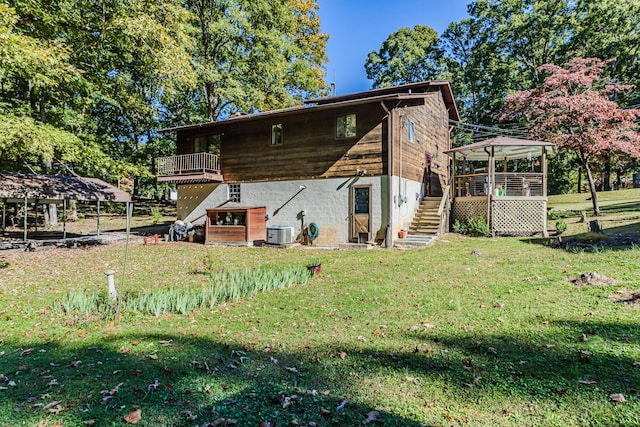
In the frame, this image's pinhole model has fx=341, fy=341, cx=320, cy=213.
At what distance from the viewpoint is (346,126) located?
14070 mm

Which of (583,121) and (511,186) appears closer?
(511,186)

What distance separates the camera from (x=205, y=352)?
409 cm

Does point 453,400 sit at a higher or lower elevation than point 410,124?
lower

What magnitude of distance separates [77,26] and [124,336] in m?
12.2

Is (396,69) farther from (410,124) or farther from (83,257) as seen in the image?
(83,257)

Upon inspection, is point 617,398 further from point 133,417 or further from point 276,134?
point 276,134

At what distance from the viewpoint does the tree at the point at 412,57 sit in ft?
103

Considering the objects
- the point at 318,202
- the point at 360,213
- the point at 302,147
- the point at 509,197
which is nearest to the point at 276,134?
the point at 302,147

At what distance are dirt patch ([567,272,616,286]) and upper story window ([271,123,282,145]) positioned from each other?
12299 mm

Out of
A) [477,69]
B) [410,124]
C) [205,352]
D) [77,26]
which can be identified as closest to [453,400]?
[205,352]

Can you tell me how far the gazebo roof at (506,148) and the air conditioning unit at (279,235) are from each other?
327 inches

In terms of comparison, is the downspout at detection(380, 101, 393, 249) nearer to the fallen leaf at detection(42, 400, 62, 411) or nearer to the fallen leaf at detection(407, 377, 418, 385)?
the fallen leaf at detection(407, 377, 418, 385)

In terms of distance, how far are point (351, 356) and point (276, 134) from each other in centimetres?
1317

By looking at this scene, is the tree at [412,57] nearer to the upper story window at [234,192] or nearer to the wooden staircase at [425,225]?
the wooden staircase at [425,225]
